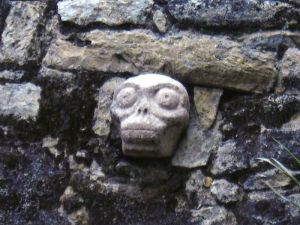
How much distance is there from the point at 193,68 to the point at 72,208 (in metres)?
0.55

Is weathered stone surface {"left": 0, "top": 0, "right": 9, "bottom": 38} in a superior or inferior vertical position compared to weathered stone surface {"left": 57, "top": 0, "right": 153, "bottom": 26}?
inferior

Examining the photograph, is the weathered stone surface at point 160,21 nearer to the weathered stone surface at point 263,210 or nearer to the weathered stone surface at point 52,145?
the weathered stone surface at point 52,145

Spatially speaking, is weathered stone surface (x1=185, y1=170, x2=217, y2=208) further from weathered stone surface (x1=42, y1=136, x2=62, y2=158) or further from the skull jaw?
weathered stone surface (x1=42, y1=136, x2=62, y2=158)

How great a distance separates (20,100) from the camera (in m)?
2.18

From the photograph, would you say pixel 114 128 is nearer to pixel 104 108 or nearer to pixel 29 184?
pixel 104 108

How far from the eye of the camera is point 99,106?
2139mm

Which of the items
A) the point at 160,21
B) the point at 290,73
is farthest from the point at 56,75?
the point at 290,73

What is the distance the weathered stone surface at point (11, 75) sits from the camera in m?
2.21

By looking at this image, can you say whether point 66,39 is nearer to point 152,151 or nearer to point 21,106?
point 21,106

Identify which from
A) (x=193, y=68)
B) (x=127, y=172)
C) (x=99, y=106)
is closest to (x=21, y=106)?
(x=99, y=106)

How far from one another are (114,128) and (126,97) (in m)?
0.13

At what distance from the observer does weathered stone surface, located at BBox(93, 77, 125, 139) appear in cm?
211

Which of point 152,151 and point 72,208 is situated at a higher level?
point 152,151

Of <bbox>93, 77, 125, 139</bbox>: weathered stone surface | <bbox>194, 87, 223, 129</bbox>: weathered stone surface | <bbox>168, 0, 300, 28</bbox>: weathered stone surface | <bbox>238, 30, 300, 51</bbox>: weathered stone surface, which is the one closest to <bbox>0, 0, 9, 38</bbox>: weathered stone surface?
<bbox>93, 77, 125, 139</bbox>: weathered stone surface
